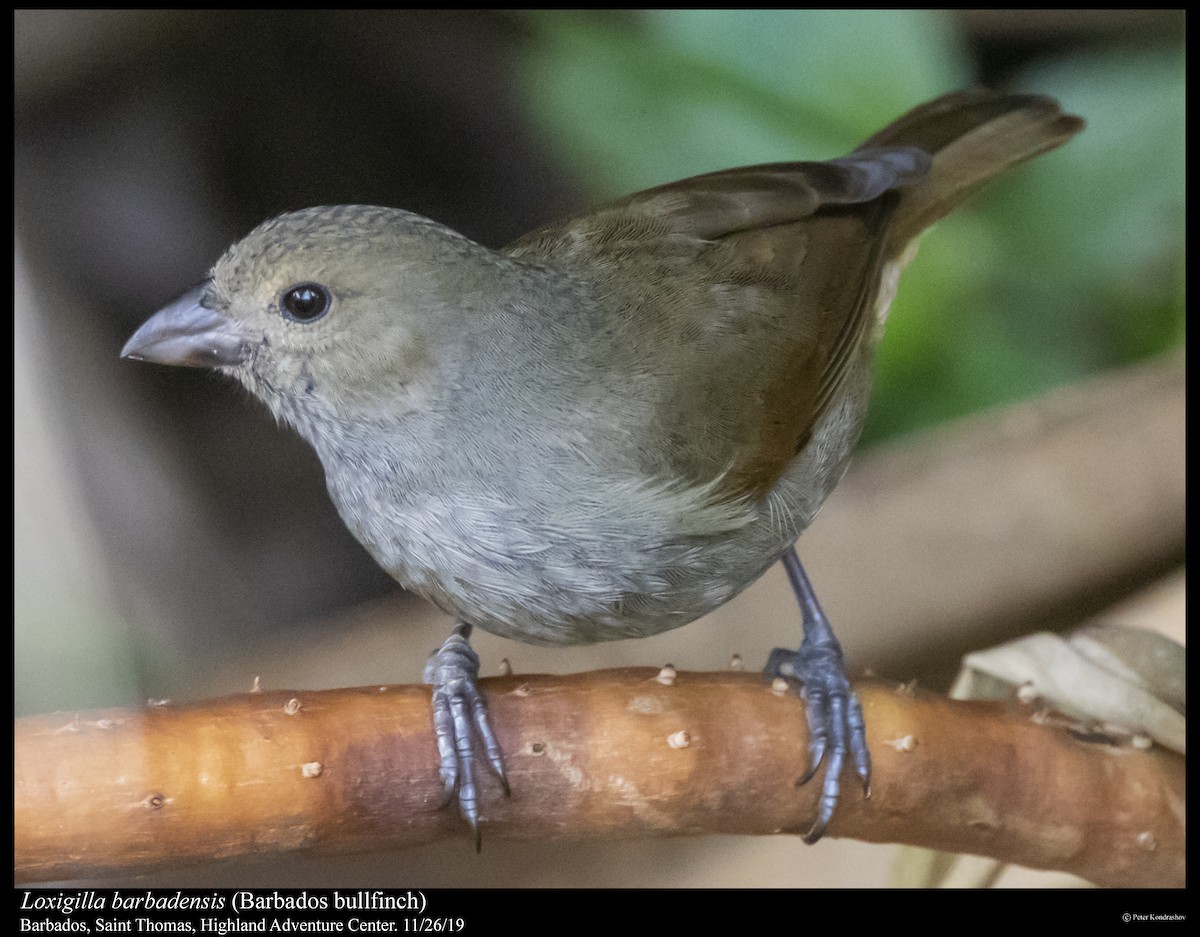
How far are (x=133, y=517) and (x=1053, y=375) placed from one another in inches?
62.2

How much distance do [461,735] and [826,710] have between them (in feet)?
1.63

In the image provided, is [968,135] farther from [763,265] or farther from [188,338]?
[188,338]

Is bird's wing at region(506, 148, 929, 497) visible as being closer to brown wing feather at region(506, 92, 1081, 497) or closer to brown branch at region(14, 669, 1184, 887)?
brown wing feather at region(506, 92, 1081, 497)

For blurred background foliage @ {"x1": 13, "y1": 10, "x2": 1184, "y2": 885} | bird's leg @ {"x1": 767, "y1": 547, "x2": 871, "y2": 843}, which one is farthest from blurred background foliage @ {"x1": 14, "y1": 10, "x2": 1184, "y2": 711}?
bird's leg @ {"x1": 767, "y1": 547, "x2": 871, "y2": 843}

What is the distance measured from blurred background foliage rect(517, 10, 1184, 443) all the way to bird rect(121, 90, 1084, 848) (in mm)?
224

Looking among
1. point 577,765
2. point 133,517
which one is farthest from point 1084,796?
point 133,517

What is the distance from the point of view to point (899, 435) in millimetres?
2092

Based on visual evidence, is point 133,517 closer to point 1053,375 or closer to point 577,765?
point 577,765

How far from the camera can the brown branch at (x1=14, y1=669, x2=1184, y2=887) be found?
1221 millimetres

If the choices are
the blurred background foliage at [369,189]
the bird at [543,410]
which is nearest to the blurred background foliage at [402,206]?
the blurred background foliage at [369,189]

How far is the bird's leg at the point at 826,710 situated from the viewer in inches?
56.9

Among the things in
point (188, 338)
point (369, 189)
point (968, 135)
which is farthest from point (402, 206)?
point (968, 135)

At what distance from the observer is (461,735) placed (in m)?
1.33
